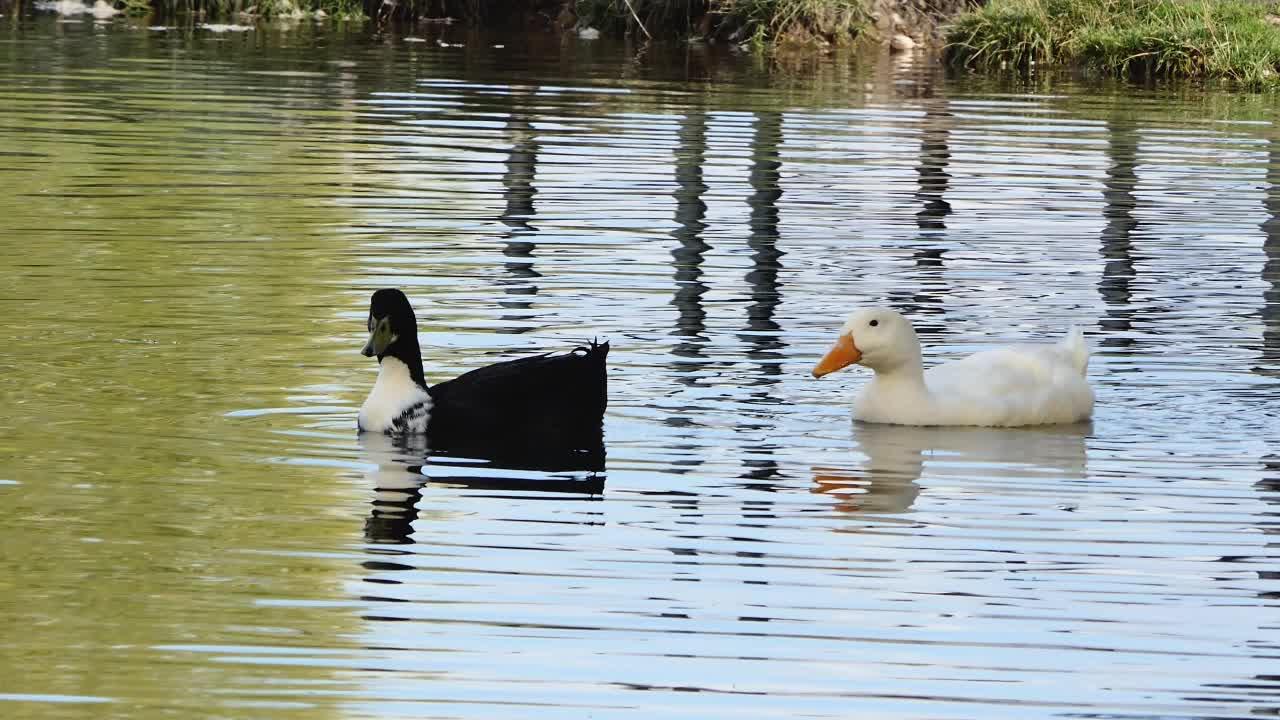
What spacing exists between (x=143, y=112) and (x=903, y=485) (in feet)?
46.5

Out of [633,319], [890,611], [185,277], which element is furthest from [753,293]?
[890,611]

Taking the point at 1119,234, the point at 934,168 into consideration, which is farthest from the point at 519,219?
the point at 934,168

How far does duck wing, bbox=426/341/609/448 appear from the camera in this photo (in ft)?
30.3

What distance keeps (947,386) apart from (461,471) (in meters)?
2.18

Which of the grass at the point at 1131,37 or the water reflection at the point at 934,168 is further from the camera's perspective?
the grass at the point at 1131,37

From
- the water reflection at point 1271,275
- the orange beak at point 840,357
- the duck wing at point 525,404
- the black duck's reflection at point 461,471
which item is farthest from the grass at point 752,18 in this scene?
the black duck's reflection at point 461,471

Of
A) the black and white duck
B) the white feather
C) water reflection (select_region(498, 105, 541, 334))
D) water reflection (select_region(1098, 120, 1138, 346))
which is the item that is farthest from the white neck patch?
water reflection (select_region(1098, 120, 1138, 346))

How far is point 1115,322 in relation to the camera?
473 inches

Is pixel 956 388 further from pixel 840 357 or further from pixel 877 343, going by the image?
pixel 840 357

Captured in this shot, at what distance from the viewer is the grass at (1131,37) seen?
89.1ft

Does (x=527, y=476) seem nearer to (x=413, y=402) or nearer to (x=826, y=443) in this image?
(x=413, y=402)

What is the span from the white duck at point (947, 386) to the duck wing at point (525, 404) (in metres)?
1.06

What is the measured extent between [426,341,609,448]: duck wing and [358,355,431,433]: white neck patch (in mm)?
90

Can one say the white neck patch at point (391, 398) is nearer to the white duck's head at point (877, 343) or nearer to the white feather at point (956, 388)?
the white duck's head at point (877, 343)
